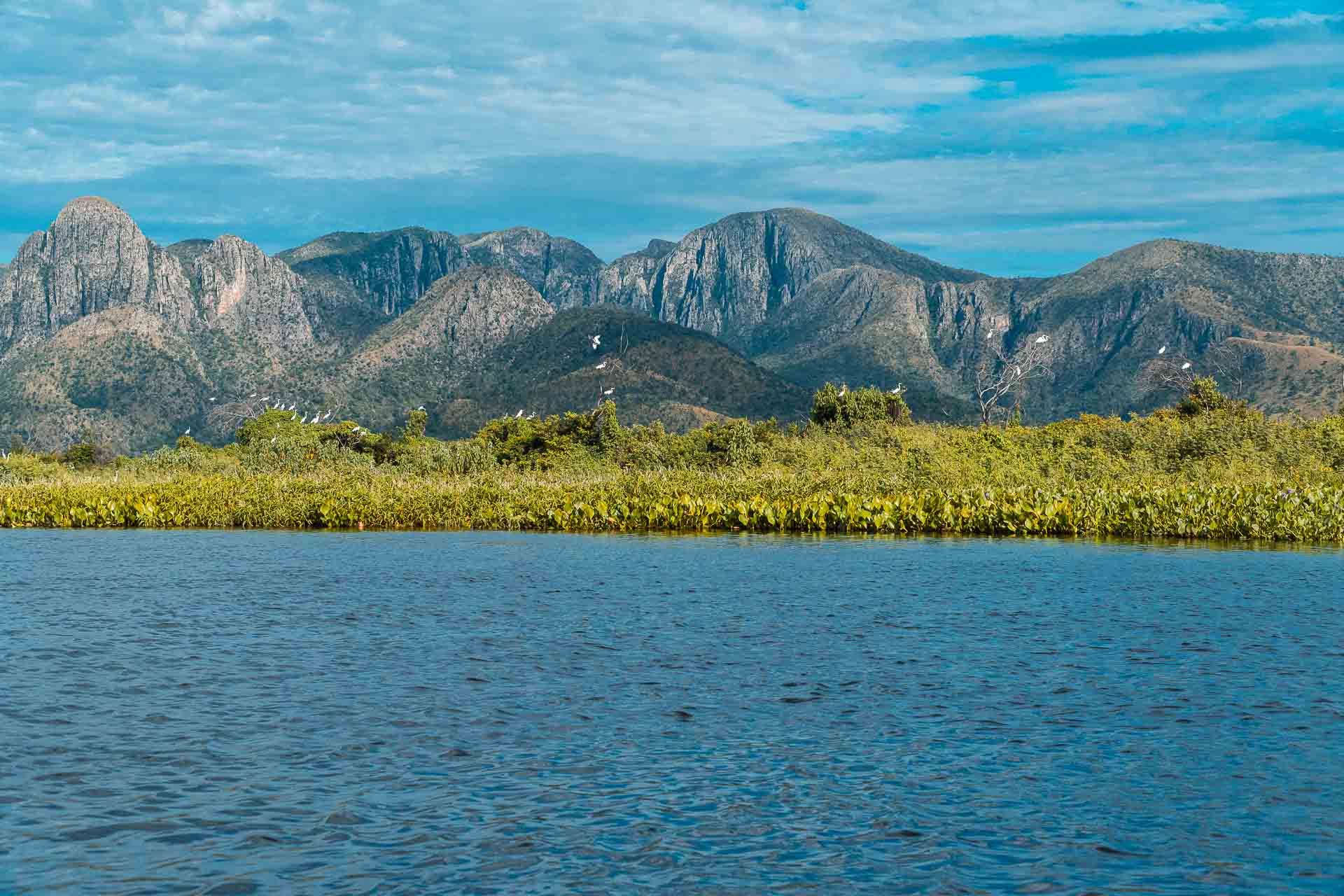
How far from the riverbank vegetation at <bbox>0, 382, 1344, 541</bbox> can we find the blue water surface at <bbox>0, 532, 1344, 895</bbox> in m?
16.8

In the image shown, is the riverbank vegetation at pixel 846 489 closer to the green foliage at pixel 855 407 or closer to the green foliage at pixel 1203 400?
the green foliage at pixel 1203 400

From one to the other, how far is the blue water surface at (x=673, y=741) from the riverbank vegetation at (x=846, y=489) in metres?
16.8

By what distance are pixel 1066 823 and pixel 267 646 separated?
1400 cm

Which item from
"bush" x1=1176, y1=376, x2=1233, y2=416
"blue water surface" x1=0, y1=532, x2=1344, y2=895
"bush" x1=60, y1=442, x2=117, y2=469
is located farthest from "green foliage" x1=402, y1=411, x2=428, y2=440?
"blue water surface" x1=0, y1=532, x2=1344, y2=895

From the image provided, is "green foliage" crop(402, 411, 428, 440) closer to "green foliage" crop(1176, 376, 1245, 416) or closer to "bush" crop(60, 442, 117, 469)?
"bush" crop(60, 442, 117, 469)

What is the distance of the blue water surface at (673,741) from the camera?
10.5 meters

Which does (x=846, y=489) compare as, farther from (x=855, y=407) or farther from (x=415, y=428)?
(x=415, y=428)

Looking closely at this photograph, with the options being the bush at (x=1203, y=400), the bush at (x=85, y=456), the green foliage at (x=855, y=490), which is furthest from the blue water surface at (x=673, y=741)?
the bush at (x=85, y=456)

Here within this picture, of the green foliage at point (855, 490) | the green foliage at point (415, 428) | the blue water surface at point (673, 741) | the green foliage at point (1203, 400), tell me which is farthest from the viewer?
the green foliage at point (415, 428)

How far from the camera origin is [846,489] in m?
50.8

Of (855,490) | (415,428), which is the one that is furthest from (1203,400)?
(415,428)

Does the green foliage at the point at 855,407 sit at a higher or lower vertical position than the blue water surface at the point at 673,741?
higher

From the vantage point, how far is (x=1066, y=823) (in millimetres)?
11648

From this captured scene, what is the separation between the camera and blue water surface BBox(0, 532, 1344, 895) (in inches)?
414
